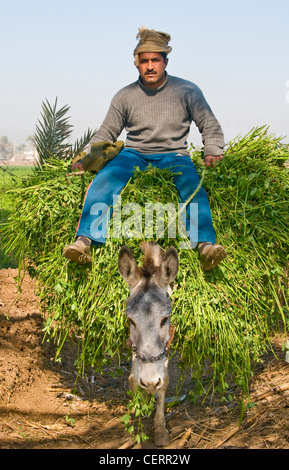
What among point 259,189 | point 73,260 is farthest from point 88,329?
point 259,189

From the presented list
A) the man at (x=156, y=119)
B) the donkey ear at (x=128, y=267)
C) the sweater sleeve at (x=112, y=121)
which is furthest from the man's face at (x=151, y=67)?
the donkey ear at (x=128, y=267)

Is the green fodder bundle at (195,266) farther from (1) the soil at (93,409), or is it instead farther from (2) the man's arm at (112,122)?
(2) the man's arm at (112,122)

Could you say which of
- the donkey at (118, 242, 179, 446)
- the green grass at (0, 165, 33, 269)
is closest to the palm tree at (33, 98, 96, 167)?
the green grass at (0, 165, 33, 269)

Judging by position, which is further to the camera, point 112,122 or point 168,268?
point 112,122

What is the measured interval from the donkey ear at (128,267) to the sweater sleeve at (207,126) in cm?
153

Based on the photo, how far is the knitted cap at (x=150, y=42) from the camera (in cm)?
483

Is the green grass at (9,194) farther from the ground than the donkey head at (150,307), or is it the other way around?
the green grass at (9,194)

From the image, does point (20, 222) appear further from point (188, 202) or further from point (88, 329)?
point (188, 202)

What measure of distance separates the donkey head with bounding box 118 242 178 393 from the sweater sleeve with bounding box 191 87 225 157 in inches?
52.5

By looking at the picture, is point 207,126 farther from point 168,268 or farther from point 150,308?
point 150,308

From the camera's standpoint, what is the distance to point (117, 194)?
410 centimetres

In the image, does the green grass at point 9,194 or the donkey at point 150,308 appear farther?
the green grass at point 9,194

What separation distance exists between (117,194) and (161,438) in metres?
2.23

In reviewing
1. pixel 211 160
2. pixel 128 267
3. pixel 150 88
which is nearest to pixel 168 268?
pixel 128 267
